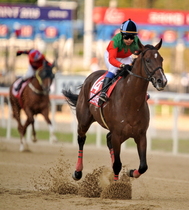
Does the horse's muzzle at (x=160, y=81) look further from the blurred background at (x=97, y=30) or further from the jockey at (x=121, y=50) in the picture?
the blurred background at (x=97, y=30)

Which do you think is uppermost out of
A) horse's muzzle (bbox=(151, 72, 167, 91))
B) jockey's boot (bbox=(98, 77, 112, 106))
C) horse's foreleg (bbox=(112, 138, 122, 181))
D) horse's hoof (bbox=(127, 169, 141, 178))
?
horse's muzzle (bbox=(151, 72, 167, 91))

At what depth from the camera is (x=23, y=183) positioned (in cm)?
725

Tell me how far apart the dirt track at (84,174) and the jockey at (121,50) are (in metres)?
1.41

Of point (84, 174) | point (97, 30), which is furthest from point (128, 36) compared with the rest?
point (97, 30)

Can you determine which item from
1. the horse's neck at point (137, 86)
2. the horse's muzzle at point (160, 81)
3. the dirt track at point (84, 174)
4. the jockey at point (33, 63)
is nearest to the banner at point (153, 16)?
the jockey at point (33, 63)

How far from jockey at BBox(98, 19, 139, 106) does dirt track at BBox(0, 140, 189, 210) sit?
55.4 inches

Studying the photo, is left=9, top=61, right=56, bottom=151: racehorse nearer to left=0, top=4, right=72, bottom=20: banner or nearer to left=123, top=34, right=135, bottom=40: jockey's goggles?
left=123, top=34, right=135, bottom=40: jockey's goggles

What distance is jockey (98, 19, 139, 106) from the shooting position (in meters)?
6.55

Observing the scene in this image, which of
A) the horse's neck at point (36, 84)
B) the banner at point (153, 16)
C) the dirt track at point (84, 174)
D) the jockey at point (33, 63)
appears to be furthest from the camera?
the banner at point (153, 16)

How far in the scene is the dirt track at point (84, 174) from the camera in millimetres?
5859

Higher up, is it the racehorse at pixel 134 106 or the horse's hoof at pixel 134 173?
the racehorse at pixel 134 106

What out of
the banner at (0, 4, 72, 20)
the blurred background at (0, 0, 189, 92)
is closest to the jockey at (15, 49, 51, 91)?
the blurred background at (0, 0, 189, 92)

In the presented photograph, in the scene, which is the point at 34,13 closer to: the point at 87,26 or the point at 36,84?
the point at 87,26

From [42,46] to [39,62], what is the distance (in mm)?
12802
